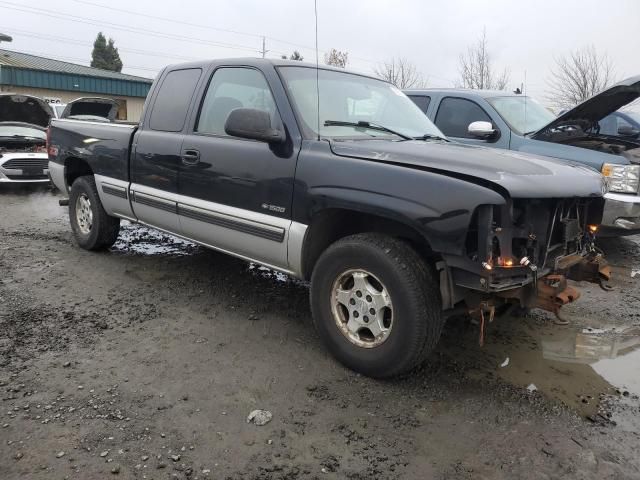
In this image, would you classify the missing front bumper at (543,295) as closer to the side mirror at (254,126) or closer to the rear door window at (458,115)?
the side mirror at (254,126)

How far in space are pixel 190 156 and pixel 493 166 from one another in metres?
2.37

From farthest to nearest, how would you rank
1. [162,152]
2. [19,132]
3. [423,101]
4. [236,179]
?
1. [19,132]
2. [423,101]
3. [162,152]
4. [236,179]

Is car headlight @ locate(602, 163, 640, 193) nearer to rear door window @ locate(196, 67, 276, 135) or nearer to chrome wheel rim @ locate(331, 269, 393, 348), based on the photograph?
chrome wheel rim @ locate(331, 269, 393, 348)

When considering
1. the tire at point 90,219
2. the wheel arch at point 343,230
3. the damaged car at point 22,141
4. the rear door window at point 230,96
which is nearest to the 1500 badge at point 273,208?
the wheel arch at point 343,230

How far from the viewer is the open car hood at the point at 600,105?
5.14m

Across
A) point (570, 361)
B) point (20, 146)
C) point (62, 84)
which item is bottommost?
point (570, 361)

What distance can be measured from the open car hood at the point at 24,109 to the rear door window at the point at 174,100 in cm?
802

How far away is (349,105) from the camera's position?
397 cm

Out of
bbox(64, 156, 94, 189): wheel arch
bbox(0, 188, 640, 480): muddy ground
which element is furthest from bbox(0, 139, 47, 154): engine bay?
bbox(0, 188, 640, 480): muddy ground

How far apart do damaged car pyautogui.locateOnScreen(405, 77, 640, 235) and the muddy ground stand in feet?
3.93

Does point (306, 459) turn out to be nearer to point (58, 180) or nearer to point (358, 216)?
point (358, 216)

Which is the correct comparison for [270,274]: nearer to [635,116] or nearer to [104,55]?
[635,116]

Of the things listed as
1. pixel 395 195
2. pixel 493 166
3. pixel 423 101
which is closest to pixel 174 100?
pixel 395 195

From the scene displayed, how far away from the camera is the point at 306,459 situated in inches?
98.2
